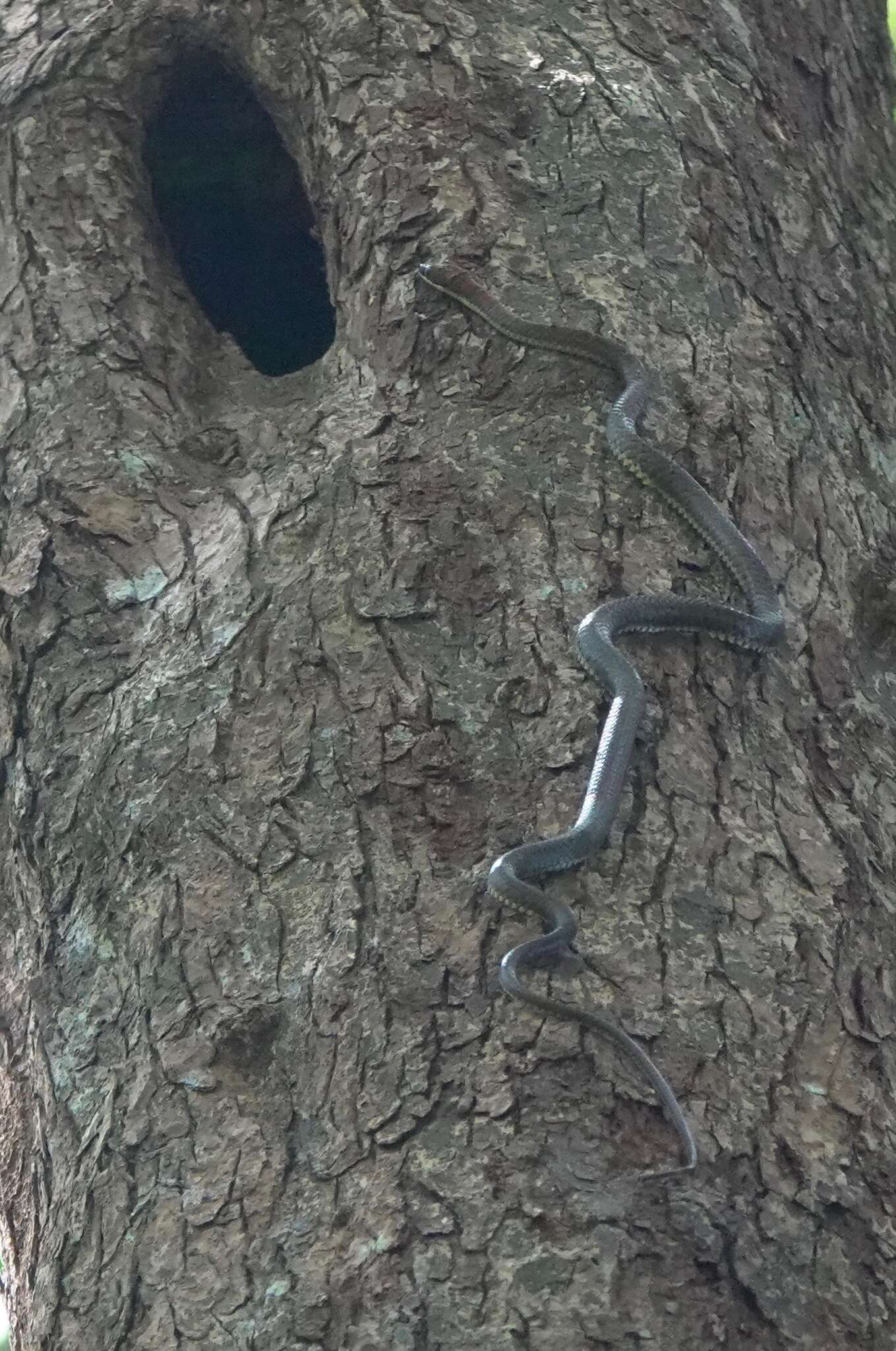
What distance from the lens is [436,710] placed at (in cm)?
245

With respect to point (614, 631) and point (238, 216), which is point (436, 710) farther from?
point (238, 216)

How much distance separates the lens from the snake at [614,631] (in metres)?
2.07

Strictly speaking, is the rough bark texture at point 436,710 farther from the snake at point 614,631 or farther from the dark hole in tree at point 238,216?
the dark hole in tree at point 238,216

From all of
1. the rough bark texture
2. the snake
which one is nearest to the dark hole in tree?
the rough bark texture

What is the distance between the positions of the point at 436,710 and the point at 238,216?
6.96ft

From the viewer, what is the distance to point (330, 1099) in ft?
6.88

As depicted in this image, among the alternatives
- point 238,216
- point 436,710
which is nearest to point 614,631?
point 436,710

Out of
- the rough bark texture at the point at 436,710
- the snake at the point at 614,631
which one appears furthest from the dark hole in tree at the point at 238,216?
the snake at the point at 614,631

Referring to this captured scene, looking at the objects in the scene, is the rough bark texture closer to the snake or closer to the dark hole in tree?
the snake

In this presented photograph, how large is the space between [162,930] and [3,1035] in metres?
0.47

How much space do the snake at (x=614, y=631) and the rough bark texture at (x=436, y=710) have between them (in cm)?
3

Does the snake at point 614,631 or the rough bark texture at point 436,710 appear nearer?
the rough bark texture at point 436,710

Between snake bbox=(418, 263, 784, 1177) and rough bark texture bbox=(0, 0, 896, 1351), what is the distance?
3 cm

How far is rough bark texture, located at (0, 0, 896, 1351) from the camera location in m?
1.96
